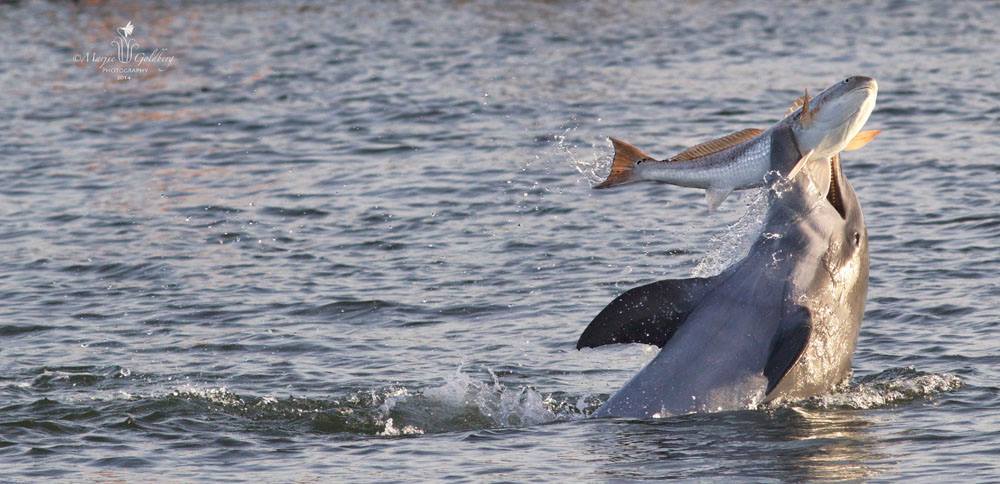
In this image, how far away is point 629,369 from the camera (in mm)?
11812

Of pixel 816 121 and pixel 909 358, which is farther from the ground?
pixel 816 121

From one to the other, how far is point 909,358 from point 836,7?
2038cm

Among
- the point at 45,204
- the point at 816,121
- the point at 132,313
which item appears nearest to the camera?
the point at 816,121

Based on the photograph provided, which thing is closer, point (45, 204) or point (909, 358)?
point (909, 358)

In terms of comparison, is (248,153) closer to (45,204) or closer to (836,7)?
(45,204)

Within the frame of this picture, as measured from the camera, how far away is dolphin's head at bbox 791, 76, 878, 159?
8742 mm

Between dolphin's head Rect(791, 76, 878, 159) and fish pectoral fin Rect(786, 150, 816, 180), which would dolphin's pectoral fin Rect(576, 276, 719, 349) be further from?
dolphin's head Rect(791, 76, 878, 159)

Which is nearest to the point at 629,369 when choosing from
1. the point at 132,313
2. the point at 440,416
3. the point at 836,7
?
the point at 440,416

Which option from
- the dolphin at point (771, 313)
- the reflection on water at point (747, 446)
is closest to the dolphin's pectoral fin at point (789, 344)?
the dolphin at point (771, 313)

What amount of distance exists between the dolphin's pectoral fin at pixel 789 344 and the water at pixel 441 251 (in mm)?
418

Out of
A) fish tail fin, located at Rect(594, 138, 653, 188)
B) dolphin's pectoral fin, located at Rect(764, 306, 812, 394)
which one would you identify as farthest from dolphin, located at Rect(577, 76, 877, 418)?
fish tail fin, located at Rect(594, 138, 653, 188)

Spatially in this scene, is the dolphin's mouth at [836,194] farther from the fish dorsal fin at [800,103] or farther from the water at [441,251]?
the water at [441,251]

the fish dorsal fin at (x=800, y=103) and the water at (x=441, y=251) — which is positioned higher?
the fish dorsal fin at (x=800, y=103)

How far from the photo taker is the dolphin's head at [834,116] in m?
8.74
